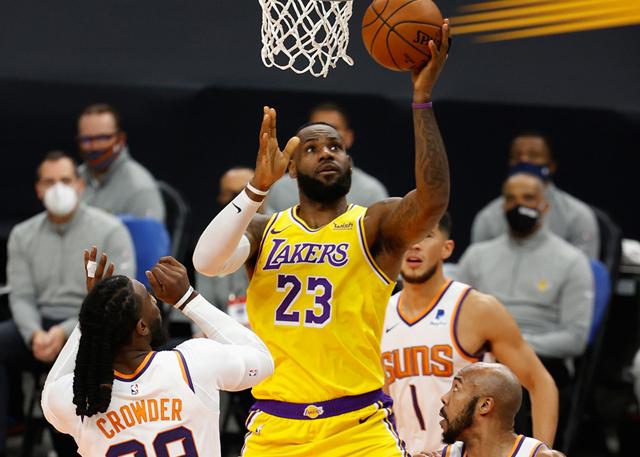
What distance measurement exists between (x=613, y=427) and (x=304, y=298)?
16.3 ft

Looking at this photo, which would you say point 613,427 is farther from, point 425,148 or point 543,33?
point 425,148

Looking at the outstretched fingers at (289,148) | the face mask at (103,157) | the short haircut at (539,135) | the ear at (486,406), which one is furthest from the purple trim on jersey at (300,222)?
the short haircut at (539,135)

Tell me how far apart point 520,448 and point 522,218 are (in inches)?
134

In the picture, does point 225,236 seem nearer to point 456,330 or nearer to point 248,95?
point 456,330

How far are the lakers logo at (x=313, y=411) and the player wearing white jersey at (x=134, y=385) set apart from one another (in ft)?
1.96

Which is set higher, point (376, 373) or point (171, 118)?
point (171, 118)

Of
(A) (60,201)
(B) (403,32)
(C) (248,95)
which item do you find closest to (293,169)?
(B) (403,32)

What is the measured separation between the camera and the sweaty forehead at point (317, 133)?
4.65 metres

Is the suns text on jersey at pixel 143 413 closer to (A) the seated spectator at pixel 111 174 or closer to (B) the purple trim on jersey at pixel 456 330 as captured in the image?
(B) the purple trim on jersey at pixel 456 330

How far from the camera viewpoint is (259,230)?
15.4ft

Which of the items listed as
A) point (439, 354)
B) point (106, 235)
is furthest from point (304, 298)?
point (106, 235)

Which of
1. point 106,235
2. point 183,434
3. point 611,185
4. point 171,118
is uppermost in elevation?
point 171,118

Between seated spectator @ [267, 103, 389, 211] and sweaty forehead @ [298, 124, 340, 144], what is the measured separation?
3033 mm

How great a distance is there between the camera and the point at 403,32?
14.4 feet
